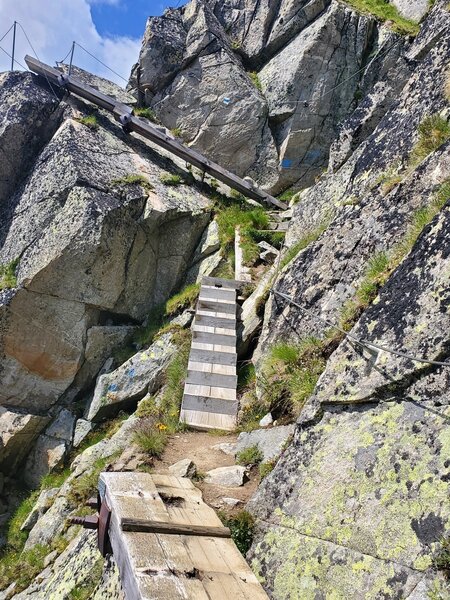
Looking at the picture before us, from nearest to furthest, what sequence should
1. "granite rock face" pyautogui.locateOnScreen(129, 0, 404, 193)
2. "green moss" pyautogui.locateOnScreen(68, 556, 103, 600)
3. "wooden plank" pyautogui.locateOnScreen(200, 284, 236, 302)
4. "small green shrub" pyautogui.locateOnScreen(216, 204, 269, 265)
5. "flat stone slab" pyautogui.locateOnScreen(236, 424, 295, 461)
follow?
"green moss" pyautogui.locateOnScreen(68, 556, 103, 600) → "flat stone slab" pyautogui.locateOnScreen(236, 424, 295, 461) → "wooden plank" pyautogui.locateOnScreen(200, 284, 236, 302) → "small green shrub" pyautogui.locateOnScreen(216, 204, 269, 265) → "granite rock face" pyautogui.locateOnScreen(129, 0, 404, 193)

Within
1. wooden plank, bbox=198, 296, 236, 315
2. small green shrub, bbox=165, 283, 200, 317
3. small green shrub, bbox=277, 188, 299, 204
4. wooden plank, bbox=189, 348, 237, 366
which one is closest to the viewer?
wooden plank, bbox=189, 348, 237, 366

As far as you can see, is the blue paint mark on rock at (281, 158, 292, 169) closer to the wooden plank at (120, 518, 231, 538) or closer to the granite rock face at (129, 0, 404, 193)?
the granite rock face at (129, 0, 404, 193)

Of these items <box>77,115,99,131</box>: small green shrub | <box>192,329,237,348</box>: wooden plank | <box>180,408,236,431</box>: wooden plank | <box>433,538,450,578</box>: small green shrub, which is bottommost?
<box>180,408,236,431</box>: wooden plank

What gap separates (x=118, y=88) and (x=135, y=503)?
1932 cm

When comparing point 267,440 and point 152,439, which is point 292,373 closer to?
point 267,440

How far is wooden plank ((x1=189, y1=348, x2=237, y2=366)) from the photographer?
8.79m

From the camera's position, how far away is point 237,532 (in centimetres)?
438

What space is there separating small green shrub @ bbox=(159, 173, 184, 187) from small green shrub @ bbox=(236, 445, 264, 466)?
429 inches

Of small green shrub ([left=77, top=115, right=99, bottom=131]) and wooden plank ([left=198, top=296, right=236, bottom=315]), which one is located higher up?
small green shrub ([left=77, top=115, right=99, bottom=131])

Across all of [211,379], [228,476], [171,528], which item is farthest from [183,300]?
[171,528]

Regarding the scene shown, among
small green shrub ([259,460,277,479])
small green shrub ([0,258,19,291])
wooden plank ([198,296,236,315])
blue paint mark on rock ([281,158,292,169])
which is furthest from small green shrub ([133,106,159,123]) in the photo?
small green shrub ([259,460,277,479])

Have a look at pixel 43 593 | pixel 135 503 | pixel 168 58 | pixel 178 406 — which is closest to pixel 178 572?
pixel 135 503

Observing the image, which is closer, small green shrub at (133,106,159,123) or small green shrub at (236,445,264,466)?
small green shrub at (236,445,264,466)

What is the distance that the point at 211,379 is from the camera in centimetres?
842
